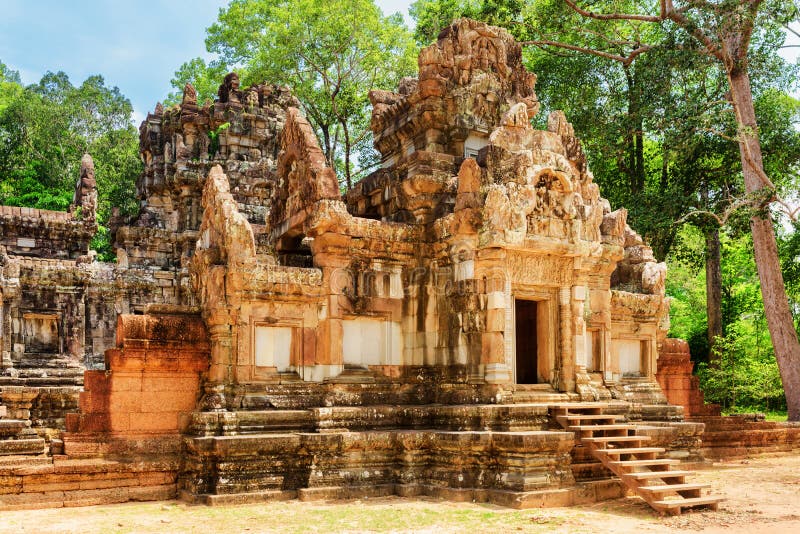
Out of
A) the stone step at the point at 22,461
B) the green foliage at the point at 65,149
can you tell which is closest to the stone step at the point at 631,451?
the stone step at the point at 22,461

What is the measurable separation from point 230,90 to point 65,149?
1830 cm

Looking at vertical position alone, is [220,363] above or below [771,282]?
below

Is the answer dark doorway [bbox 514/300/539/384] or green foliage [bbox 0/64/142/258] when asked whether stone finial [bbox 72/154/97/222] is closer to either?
green foliage [bbox 0/64/142/258]

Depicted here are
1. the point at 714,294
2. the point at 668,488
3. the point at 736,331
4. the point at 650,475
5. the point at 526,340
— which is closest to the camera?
the point at 668,488

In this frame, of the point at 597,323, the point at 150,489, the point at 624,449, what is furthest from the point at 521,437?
the point at 150,489

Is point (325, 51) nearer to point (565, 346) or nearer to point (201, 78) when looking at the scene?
point (201, 78)

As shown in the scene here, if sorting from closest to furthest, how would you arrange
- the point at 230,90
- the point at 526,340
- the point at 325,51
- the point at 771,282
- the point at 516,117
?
the point at 516,117 < the point at 526,340 < the point at 771,282 < the point at 230,90 < the point at 325,51

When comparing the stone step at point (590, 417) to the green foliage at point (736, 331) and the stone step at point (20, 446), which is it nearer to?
the stone step at point (20, 446)

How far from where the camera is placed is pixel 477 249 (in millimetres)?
12414

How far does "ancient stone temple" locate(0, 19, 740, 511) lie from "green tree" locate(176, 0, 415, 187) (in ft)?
57.3

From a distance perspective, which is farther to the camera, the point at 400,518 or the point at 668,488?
the point at 668,488

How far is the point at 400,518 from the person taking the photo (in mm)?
9820

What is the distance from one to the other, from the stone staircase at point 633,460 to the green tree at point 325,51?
67.7 feet

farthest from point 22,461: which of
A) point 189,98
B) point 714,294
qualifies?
point 714,294
